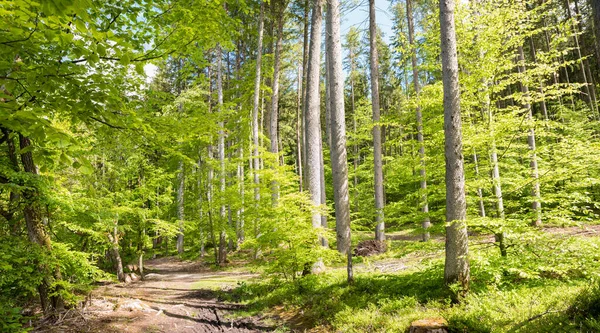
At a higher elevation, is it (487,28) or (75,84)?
(487,28)

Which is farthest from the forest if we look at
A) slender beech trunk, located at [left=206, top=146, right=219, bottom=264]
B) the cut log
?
slender beech trunk, located at [left=206, top=146, right=219, bottom=264]

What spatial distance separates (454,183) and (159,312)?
299 inches

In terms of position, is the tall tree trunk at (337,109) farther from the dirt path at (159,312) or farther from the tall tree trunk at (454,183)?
the dirt path at (159,312)

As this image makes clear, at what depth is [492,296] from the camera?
4859 mm

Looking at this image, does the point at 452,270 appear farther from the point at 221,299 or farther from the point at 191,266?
the point at 191,266

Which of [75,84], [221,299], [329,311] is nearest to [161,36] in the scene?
[75,84]

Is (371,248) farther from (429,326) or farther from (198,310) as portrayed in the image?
(429,326)

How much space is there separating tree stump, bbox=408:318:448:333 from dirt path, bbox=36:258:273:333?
3.52 meters

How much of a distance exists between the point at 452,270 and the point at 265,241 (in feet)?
14.9

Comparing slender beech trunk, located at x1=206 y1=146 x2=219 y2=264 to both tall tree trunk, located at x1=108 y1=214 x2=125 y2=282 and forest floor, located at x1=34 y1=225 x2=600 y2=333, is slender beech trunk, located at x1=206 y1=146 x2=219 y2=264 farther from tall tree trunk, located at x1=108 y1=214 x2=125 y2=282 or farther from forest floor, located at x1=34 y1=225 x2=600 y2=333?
forest floor, located at x1=34 y1=225 x2=600 y2=333

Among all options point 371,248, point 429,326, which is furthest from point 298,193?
point 371,248

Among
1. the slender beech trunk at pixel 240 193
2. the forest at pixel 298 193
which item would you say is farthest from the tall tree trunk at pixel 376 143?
the slender beech trunk at pixel 240 193

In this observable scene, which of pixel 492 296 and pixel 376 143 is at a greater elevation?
pixel 376 143

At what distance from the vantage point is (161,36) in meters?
4.02
